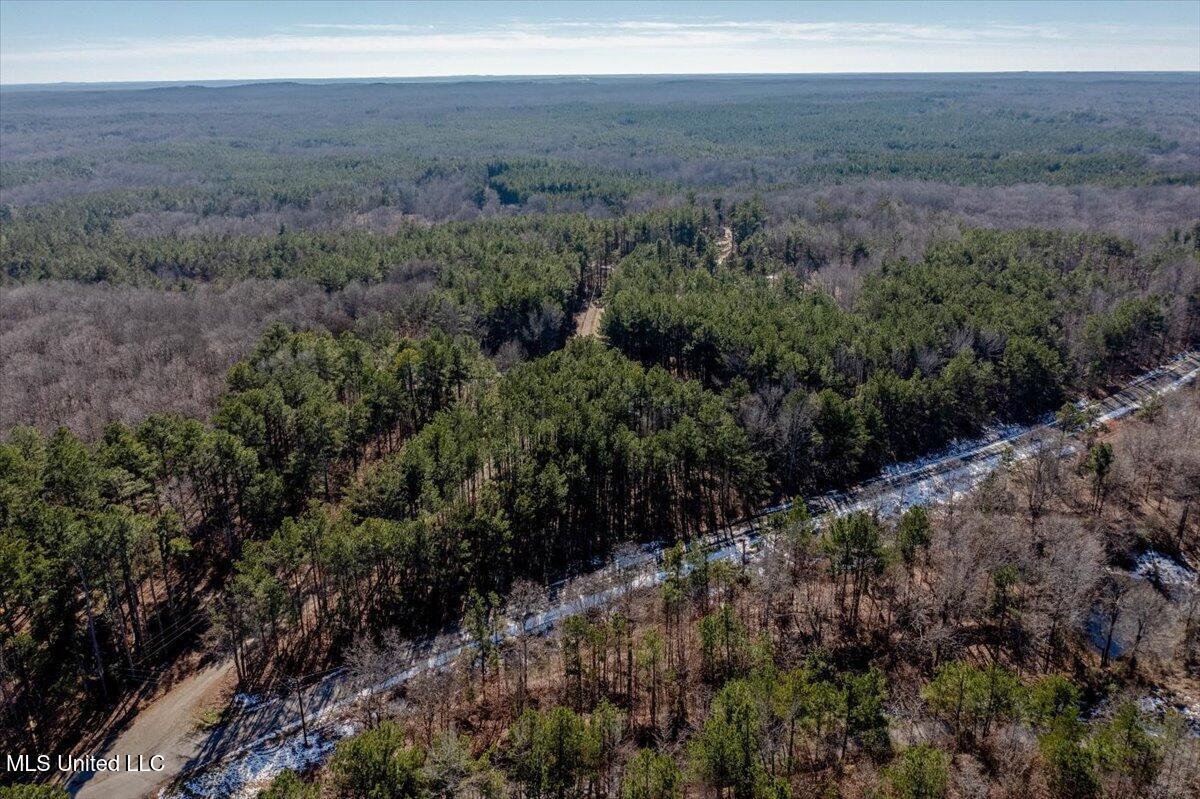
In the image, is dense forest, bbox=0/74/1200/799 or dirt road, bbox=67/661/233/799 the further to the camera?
dirt road, bbox=67/661/233/799

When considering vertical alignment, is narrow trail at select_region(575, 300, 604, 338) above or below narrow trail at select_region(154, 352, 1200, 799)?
above

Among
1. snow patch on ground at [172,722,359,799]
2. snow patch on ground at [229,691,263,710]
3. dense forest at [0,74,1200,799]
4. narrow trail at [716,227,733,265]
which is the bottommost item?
snow patch on ground at [172,722,359,799]

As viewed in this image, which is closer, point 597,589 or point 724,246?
point 597,589

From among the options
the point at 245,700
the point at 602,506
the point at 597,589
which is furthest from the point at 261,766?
the point at 602,506

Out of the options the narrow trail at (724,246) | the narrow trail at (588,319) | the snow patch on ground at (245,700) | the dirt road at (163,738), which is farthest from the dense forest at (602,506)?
the narrow trail at (724,246)

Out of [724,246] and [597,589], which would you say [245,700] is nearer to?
[597,589]

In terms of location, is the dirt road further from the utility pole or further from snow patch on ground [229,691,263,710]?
the utility pole

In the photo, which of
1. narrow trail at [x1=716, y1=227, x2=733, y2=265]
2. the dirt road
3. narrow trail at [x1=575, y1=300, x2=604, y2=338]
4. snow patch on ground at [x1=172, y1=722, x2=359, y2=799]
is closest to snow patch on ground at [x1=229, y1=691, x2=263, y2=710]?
the dirt road

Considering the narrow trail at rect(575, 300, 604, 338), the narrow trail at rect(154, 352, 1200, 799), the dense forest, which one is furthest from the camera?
the narrow trail at rect(575, 300, 604, 338)
